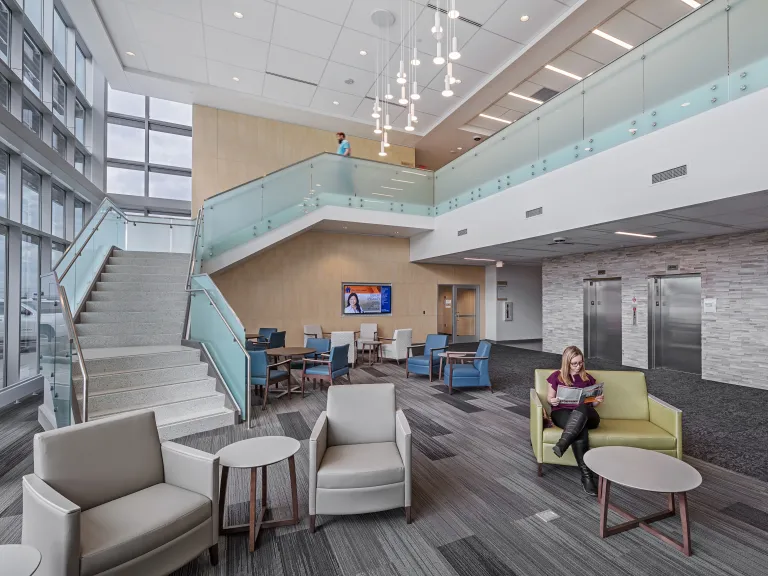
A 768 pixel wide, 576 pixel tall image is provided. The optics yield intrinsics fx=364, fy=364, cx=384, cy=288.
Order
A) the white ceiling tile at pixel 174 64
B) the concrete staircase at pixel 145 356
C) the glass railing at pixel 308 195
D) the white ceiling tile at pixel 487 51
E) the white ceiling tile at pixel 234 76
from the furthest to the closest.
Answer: the white ceiling tile at pixel 234 76, the glass railing at pixel 308 195, the white ceiling tile at pixel 174 64, the white ceiling tile at pixel 487 51, the concrete staircase at pixel 145 356

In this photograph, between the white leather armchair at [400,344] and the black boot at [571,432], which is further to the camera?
the white leather armchair at [400,344]

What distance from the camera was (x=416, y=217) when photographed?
10242mm

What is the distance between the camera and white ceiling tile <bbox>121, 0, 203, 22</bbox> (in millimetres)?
6395

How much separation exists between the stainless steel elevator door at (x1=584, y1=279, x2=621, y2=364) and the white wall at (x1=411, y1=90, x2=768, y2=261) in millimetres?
3630

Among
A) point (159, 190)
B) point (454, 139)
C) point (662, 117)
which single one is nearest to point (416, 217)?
point (454, 139)

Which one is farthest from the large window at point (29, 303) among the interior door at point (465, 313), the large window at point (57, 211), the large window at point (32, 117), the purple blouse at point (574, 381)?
the interior door at point (465, 313)

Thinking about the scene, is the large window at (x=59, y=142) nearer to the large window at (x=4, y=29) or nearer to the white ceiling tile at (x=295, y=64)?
the large window at (x=4, y=29)

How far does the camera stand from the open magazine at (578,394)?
3.42m

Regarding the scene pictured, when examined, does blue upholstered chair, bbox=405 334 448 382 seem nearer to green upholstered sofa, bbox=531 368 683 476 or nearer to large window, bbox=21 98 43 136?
green upholstered sofa, bbox=531 368 683 476

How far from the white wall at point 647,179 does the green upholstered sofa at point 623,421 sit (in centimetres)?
264

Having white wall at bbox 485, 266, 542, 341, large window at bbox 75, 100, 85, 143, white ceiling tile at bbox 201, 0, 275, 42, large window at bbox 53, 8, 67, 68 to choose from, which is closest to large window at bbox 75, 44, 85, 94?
large window at bbox 75, 100, 85, 143

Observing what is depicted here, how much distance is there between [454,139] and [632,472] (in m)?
11.3

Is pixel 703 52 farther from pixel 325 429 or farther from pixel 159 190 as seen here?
pixel 159 190

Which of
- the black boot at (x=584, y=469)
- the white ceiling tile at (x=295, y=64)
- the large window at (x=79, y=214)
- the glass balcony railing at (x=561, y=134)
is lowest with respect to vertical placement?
the black boot at (x=584, y=469)
